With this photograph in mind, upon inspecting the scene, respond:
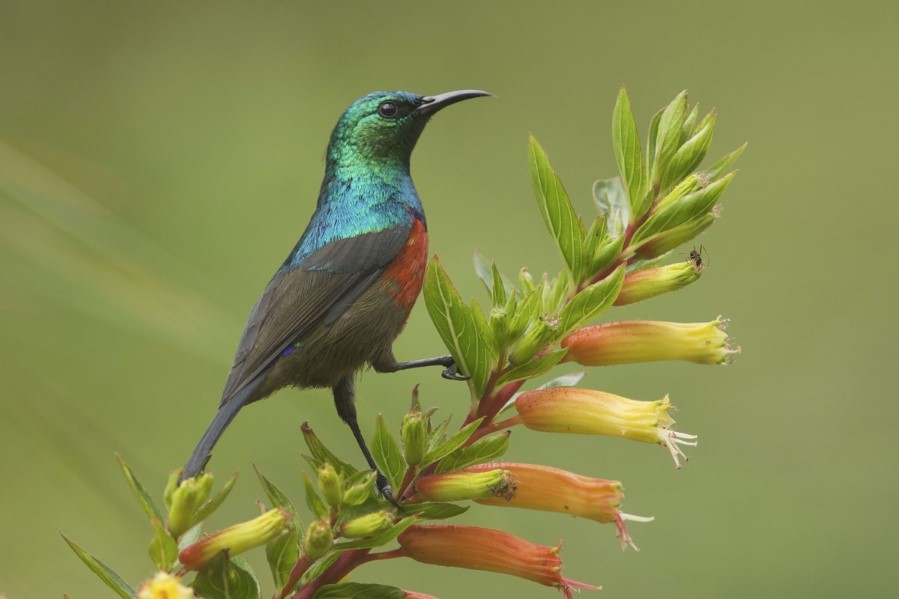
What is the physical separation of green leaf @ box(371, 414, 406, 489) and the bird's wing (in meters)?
0.52

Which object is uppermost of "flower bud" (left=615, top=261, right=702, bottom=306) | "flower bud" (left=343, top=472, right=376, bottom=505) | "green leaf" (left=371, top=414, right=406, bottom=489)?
"flower bud" (left=615, top=261, right=702, bottom=306)

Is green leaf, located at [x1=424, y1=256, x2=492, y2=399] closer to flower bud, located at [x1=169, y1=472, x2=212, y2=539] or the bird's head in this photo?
flower bud, located at [x1=169, y1=472, x2=212, y2=539]

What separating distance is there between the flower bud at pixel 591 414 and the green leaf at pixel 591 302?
0.18m


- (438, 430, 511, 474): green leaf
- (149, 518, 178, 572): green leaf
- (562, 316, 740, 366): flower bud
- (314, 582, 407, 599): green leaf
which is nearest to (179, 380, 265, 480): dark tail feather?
(149, 518, 178, 572): green leaf

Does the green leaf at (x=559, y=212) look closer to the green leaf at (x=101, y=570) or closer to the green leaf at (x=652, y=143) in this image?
the green leaf at (x=652, y=143)

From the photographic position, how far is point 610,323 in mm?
1800

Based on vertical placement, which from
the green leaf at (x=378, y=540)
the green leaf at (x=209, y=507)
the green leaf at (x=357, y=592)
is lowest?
the green leaf at (x=357, y=592)

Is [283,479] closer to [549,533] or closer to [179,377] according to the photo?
[179,377]

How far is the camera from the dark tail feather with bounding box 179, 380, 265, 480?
4.64 ft

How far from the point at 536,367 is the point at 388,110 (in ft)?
5.08

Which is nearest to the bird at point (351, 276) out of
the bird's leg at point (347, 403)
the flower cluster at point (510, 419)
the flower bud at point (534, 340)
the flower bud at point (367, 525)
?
the bird's leg at point (347, 403)

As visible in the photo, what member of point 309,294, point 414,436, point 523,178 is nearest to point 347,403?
point 309,294

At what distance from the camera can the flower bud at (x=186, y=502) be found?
127 cm

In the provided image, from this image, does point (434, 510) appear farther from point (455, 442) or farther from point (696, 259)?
point (696, 259)
